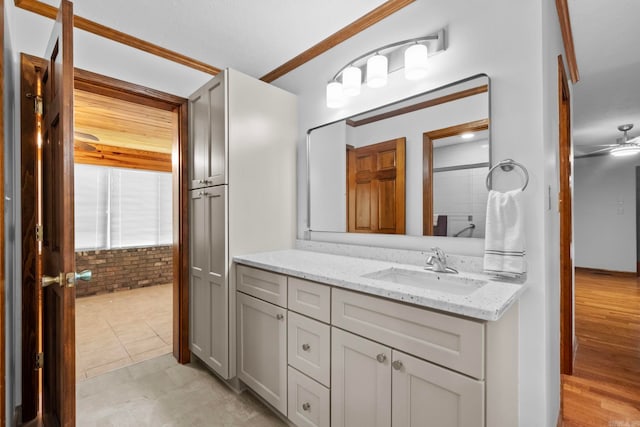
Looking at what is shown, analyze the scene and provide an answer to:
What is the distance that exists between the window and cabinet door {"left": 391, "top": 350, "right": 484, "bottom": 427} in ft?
16.8

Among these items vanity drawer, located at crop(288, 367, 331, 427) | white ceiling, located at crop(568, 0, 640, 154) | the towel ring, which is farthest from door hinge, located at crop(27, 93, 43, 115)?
white ceiling, located at crop(568, 0, 640, 154)

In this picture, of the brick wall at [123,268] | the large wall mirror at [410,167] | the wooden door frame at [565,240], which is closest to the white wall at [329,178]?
the large wall mirror at [410,167]

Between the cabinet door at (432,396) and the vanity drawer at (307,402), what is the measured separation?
0.39 meters

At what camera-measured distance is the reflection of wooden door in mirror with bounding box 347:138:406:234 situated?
5.96 ft

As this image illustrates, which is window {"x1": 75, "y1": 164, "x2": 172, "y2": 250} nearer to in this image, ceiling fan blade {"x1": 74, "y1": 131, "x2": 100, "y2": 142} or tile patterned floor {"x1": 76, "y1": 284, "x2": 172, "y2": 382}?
ceiling fan blade {"x1": 74, "y1": 131, "x2": 100, "y2": 142}

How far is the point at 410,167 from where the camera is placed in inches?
69.6

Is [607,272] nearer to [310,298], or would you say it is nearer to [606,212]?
[606,212]

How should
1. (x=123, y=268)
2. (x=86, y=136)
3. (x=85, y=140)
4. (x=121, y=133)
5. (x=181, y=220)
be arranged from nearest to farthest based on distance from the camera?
(x=181, y=220)
(x=121, y=133)
(x=86, y=136)
(x=85, y=140)
(x=123, y=268)

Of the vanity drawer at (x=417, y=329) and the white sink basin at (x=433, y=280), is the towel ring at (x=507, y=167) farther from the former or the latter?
the vanity drawer at (x=417, y=329)

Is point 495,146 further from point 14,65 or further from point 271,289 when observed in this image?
point 14,65

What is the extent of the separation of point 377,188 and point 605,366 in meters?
2.34

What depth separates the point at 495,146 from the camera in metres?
1.44

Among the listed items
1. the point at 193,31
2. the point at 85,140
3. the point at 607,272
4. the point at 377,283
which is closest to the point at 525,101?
the point at 377,283

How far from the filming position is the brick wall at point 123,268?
4.54m
